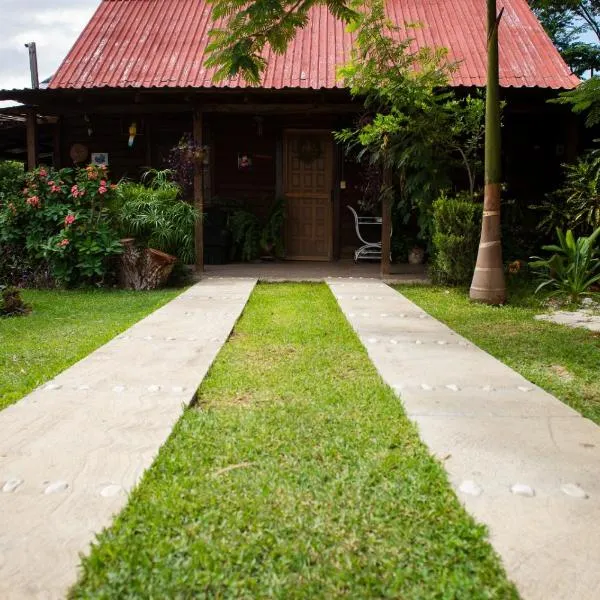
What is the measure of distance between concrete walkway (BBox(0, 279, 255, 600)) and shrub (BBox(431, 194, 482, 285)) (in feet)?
12.7

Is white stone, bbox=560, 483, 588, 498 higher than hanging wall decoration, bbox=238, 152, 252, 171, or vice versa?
hanging wall decoration, bbox=238, 152, 252, 171

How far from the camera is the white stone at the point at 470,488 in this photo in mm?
2076

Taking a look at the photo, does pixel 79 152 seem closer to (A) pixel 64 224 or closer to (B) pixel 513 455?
(A) pixel 64 224

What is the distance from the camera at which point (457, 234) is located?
7453mm

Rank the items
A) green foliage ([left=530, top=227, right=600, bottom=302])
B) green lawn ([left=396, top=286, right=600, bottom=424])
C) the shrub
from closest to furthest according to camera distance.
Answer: green lawn ([left=396, top=286, right=600, bottom=424]), green foliage ([left=530, top=227, right=600, bottom=302]), the shrub

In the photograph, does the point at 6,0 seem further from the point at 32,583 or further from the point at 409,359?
the point at 32,583

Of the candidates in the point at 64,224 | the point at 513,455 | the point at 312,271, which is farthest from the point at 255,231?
the point at 513,455

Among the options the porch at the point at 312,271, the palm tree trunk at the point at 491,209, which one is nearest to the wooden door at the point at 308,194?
the porch at the point at 312,271

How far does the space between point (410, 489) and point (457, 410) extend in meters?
0.94

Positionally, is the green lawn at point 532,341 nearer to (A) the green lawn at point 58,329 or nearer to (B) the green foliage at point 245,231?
(A) the green lawn at point 58,329

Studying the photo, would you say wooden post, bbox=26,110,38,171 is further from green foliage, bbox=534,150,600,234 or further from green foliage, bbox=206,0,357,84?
green foliage, bbox=534,150,600,234

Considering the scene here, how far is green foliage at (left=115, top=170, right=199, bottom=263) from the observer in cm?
795

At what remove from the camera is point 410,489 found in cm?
211

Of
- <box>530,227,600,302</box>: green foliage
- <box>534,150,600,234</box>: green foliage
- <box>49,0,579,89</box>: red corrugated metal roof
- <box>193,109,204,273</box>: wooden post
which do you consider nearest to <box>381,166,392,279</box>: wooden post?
<box>49,0,579,89</box>: red corrugated metal roof
